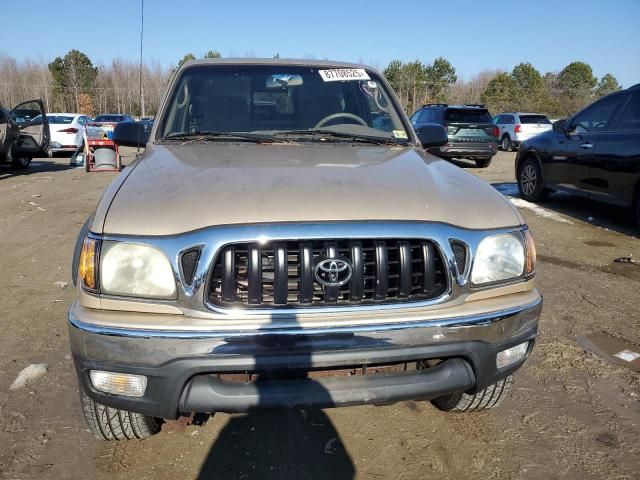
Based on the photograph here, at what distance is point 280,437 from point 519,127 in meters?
20.1

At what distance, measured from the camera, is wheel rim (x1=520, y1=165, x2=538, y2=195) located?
8453 mm

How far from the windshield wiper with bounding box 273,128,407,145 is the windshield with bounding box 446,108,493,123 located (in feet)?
35.8

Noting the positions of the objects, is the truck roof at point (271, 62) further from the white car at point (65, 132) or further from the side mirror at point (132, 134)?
the white car at point (65, 132)

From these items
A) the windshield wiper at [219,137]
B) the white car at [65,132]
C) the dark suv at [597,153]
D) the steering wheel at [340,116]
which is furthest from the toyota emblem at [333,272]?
the white car at [65,132]

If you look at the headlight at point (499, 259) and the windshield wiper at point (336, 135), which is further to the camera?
the windshield wiper at point (336, 135)

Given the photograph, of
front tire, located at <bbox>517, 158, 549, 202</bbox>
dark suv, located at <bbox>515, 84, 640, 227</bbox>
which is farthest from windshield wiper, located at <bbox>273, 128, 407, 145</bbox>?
front tire, located at <bbox>517, 158, 549, 202</bbox>

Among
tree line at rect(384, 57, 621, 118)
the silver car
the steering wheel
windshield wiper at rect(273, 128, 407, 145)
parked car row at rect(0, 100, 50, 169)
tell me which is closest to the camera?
windshield wiper at rect(273, 128, 407, 145)

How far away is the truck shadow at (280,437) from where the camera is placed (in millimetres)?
1857

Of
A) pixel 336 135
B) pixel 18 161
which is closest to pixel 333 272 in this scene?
pixel 336 135

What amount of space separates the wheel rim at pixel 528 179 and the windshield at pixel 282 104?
5672mm

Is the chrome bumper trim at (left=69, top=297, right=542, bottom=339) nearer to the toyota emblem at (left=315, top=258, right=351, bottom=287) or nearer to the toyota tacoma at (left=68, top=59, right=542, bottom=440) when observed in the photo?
the toyota tacoma at (left=68, top=59, right=542, bottom=440)

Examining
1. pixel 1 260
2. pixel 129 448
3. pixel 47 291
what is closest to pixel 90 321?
pixel 129 448

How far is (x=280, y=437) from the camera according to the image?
8.16ft

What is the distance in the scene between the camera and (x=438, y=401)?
2699 millimetres
